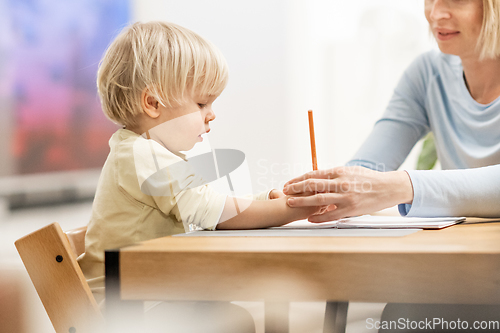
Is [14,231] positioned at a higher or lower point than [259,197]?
lower

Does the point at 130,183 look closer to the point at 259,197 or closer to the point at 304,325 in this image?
the point at 259,197

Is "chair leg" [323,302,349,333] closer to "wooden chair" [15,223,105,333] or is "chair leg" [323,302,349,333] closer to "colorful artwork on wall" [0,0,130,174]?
"wooden chair" [15,223,105,333]

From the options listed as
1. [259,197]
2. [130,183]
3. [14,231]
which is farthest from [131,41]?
[14,231]

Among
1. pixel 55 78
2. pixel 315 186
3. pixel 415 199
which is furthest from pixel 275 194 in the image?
pixel 55 78

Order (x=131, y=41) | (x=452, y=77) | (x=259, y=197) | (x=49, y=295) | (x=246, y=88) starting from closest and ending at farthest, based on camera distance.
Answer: (x=49, y=295)
(x=131, y=41)
(x=259, y=197)
(x=452, y=77)
(x=246, y=88)

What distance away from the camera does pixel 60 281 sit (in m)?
0.64

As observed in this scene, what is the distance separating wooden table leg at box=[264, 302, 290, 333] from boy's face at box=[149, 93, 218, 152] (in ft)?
1.35

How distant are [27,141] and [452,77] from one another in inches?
63.4

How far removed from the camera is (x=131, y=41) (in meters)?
0.87

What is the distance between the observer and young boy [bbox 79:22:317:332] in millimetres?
752

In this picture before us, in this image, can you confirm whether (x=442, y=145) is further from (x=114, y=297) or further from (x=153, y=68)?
(x=114, y=297)

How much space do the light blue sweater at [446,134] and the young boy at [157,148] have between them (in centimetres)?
27

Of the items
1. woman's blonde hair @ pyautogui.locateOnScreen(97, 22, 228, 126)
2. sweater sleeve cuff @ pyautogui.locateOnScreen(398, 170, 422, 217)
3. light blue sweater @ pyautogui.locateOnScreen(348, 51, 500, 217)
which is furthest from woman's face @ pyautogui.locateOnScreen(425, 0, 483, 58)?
woman's blonde hair @ pyautogui.locateOnScreen(97, 22, 228, 126)

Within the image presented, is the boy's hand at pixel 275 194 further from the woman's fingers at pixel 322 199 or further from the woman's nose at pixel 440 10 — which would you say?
the woman's nose at pixel 440 10
